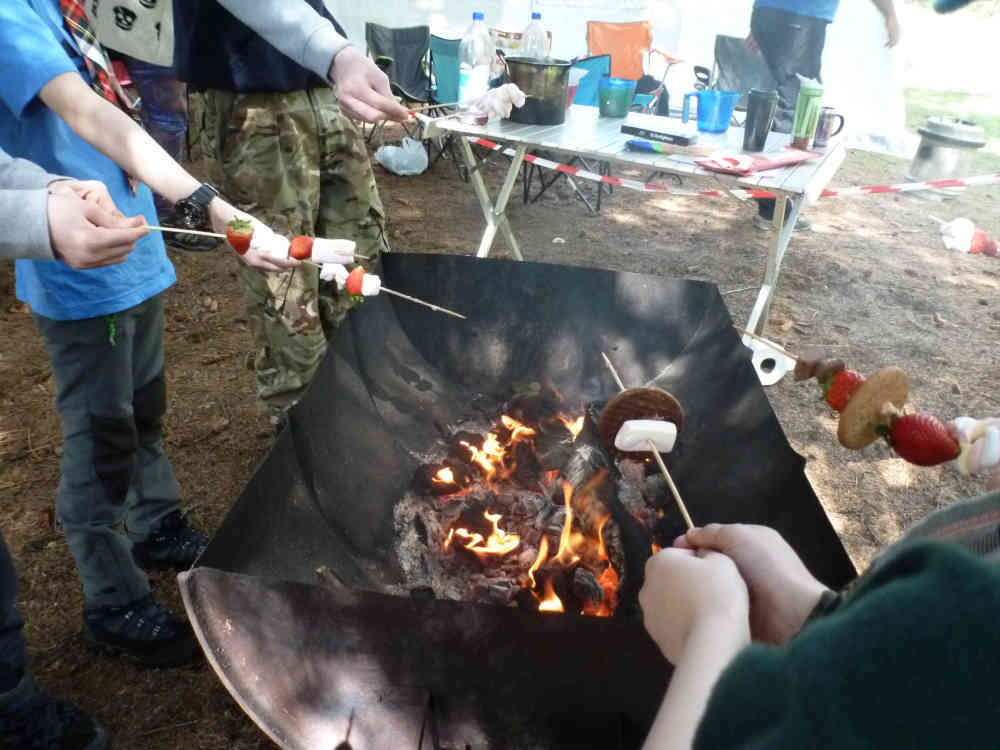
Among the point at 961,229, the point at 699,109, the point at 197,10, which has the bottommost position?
the point at 961,229

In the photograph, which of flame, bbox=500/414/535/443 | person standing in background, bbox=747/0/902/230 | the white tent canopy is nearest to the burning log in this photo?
flame, bbox=500/414/535/443

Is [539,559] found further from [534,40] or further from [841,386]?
[534,40]

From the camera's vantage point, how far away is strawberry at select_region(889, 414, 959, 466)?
1.82 m

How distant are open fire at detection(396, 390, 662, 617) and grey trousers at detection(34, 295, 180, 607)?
3.18ft

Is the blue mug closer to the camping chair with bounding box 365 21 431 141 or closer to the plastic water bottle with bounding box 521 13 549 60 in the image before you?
the plastic water bottle with bounding box 521 13 549 60

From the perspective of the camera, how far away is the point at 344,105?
276cm

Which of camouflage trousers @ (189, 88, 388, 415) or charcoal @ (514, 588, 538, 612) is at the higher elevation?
camouflage trousers @ (189, 88, 388, 415)

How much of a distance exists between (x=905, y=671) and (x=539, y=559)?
74.6 inches

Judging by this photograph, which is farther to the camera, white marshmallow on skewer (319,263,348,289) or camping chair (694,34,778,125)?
camping chair (694,34,778,125)

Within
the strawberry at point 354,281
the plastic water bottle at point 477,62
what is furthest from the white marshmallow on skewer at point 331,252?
the plastic water bottle at point 477,62

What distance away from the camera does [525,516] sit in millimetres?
2672

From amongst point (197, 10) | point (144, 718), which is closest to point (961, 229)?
point (197, 10)

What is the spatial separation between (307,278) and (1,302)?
3.26 meters

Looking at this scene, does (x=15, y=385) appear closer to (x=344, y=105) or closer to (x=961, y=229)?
(x=344, y=105)
